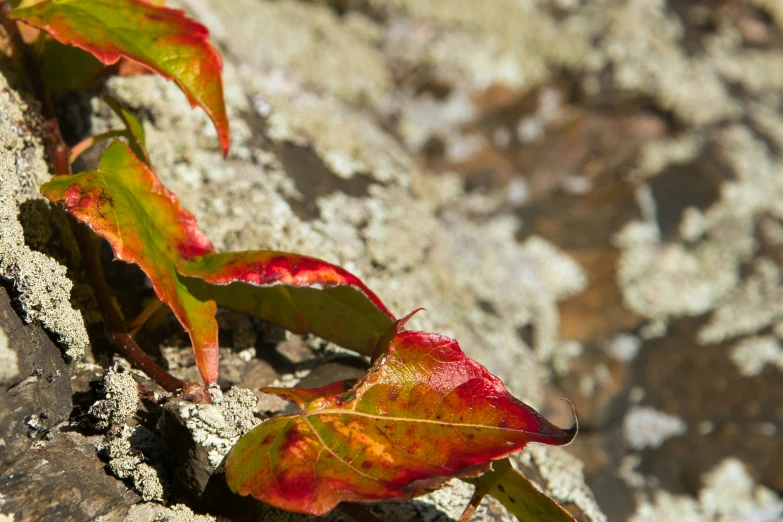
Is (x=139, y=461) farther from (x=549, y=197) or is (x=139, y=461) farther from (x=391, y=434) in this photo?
(x=549, y=197)

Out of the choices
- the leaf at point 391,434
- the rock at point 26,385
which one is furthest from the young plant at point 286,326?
the rock at point 26,385

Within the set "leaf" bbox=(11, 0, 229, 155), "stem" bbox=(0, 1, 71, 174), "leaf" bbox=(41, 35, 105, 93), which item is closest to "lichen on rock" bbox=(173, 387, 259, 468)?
"leaf" bbox=(11, 0, 229, 155)

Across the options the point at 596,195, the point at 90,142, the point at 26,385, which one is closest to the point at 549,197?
the point at 596,195

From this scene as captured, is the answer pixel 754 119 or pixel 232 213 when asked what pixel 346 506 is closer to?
pixel 232 213

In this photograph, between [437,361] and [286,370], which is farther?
[286,370]

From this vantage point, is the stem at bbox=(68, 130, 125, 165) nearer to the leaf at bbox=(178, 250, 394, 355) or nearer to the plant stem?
the plant stem

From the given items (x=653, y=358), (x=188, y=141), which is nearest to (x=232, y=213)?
(x=188, y=141)

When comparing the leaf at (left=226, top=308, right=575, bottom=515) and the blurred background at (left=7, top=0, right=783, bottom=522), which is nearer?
the leaf at (left=226, top=308, right=575, bottom=515)
